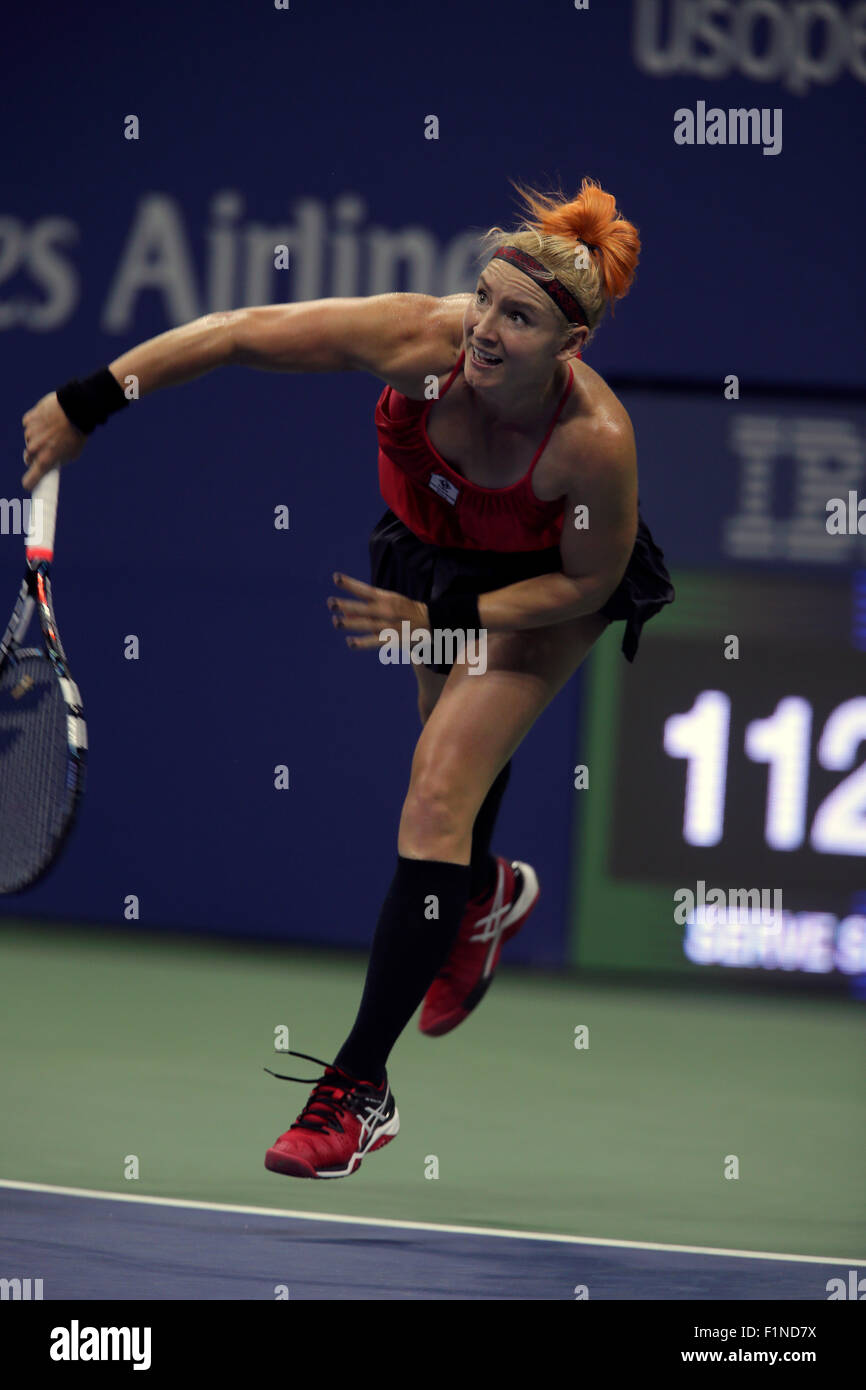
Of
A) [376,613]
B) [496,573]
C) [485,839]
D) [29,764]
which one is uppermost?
[496,573]

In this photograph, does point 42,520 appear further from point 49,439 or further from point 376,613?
point 376,613

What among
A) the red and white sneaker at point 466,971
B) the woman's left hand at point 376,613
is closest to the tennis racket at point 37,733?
the woman's left hand at point 376,613

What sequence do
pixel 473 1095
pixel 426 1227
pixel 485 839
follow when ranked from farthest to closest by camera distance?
pixel 473 1095
pixel 485 839
pixel 426 1227

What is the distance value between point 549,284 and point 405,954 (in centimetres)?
114

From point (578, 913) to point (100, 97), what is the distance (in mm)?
3120

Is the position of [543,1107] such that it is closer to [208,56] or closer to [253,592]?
[253,592]

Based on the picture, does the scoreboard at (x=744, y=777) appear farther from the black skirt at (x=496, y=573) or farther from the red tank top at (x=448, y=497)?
the red tank top at (x=448, y=497)

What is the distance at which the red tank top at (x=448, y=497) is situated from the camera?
337cm

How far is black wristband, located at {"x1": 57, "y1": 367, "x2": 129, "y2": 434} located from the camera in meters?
3.15

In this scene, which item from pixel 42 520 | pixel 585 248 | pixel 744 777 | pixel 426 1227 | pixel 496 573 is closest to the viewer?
pixel 42 520

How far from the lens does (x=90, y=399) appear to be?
10.4ft

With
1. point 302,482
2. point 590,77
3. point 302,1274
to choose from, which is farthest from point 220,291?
point 302,1274

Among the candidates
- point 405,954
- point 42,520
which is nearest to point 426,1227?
point 405,954

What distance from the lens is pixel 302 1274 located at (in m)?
3.42
